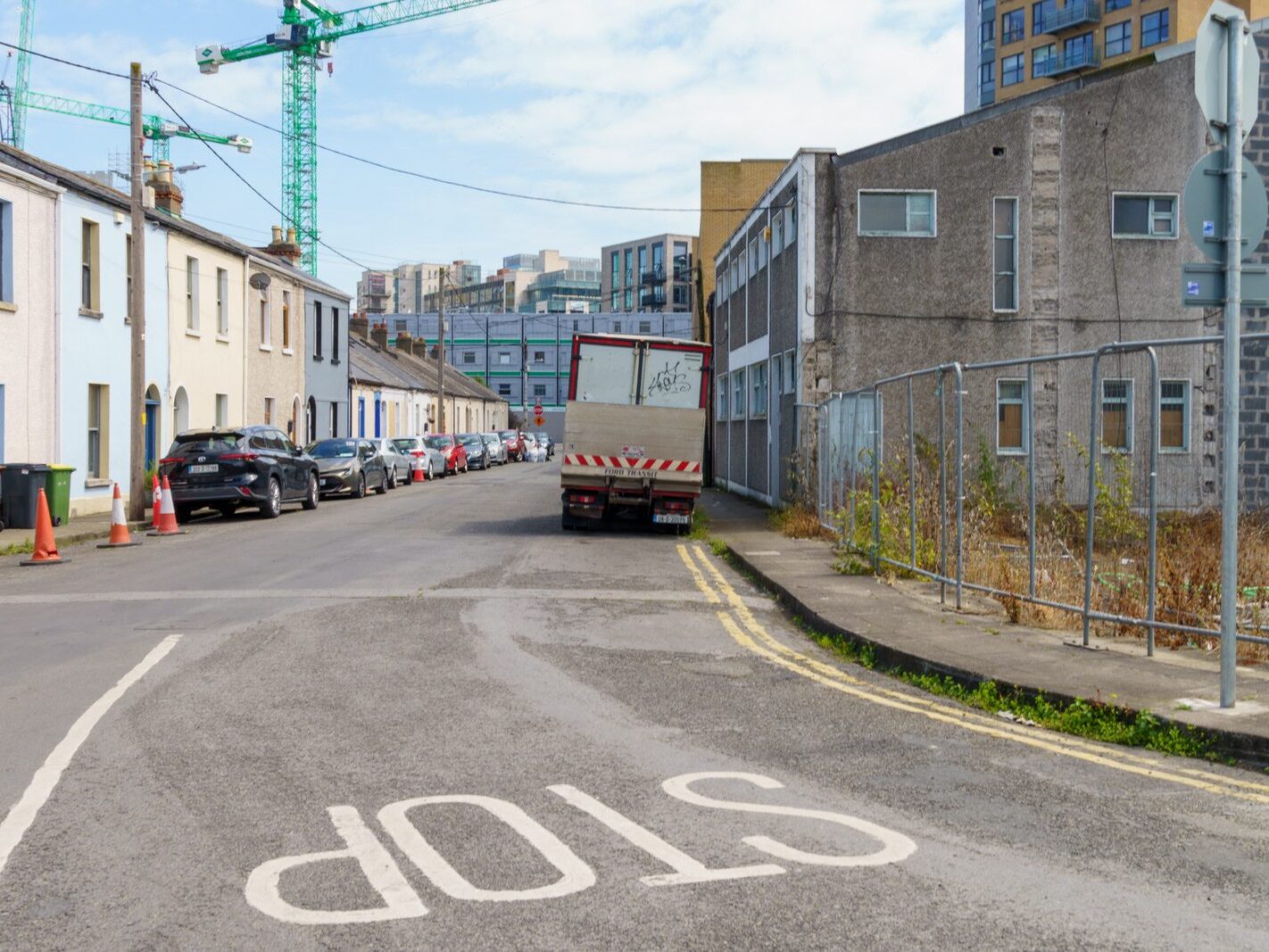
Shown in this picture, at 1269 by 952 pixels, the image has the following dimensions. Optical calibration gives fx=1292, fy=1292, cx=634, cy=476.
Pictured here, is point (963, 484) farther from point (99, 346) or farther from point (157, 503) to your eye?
point (99, 346)

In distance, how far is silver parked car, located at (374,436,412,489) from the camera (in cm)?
3792

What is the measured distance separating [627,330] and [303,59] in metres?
47.8

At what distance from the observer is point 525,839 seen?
17.2ft

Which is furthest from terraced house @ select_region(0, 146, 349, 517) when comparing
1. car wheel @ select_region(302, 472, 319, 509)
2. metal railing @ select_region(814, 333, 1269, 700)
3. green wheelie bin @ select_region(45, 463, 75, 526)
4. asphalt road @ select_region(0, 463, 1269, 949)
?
asphalt road @ select_region(0, 463, 1269, 949)

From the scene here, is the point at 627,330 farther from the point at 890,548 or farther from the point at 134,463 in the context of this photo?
the point at 890,548

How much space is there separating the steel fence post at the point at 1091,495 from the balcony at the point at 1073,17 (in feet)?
208

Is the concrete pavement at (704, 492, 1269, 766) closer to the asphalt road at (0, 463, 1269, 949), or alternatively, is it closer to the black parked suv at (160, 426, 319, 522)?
the asphalt road at (0, 463, 1269, 949)

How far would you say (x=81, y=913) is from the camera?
14.5 feet

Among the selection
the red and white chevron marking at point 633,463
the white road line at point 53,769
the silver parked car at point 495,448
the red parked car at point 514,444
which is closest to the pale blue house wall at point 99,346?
the red and white chevron marking at point 633,463

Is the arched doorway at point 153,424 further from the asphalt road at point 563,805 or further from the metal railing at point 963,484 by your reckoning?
the asphalt road at point 563,805

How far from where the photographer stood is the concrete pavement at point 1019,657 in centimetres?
740

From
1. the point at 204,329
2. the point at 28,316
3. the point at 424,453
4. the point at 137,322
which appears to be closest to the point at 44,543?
the point at 137,322

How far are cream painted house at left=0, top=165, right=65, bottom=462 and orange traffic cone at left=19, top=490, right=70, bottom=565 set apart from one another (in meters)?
6.72

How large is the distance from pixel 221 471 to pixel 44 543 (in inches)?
269
